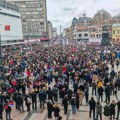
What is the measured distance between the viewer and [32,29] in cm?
15350

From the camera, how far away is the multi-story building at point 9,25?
83731mm

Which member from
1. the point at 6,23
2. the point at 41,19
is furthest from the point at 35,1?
the point at 6,23

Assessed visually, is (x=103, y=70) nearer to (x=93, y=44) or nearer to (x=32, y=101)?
(x=32, y=101)

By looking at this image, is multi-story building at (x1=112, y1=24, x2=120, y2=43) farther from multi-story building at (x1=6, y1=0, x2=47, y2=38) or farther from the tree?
multi-story building at (x1=6, y1=0, x2=47, y2=38)

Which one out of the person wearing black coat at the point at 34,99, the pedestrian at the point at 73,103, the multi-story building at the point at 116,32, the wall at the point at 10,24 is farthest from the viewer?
the multi-story building at the point at 116,32

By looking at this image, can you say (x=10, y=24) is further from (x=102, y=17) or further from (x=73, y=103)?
(x=73, y=103)

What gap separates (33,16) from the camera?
507ft

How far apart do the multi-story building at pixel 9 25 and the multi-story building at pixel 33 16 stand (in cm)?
4910

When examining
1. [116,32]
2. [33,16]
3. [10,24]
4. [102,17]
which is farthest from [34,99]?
[33,16]

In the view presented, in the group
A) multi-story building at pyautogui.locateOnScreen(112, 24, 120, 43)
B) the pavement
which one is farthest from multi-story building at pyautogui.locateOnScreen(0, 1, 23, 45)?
the pavement

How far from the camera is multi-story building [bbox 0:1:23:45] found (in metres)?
83.7

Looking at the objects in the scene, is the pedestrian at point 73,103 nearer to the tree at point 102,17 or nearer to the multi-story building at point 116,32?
the multi-story building at point 116,32

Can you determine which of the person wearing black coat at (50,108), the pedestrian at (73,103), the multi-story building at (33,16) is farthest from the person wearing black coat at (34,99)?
the multi-story building at (33,16)

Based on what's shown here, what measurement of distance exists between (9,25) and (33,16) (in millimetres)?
65594
